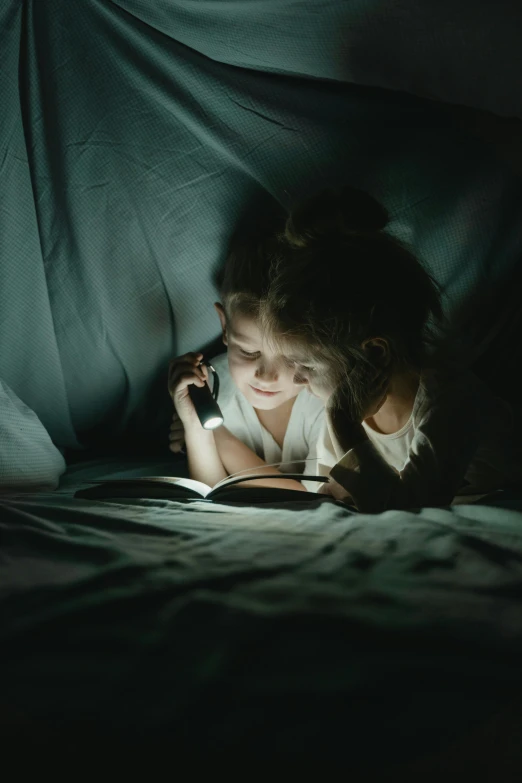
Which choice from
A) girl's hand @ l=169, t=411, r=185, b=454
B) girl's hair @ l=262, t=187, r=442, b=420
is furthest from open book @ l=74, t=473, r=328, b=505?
girl's hand @ l=169, t=411, r=185, b=454

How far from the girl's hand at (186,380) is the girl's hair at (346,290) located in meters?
0.22

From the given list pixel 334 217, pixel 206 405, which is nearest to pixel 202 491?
pixel 206 405

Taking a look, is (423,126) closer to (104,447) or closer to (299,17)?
(299,17)

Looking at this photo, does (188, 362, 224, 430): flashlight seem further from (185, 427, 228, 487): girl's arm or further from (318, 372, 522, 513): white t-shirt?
(318, 372, 522, 513): white t-shirt

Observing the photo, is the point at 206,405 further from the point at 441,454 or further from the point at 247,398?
the point at 441,454

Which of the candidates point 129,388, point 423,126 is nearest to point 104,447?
point 129,388

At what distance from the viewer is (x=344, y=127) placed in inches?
41.4

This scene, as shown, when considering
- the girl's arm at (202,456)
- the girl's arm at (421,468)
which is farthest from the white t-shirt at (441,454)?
the girl's arm at (202,456)

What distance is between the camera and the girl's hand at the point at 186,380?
1.16 m

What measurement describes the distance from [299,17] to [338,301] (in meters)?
0.43

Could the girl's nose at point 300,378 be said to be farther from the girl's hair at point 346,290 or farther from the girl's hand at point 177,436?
the girl's hand at point 177,436

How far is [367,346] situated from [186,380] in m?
0.37

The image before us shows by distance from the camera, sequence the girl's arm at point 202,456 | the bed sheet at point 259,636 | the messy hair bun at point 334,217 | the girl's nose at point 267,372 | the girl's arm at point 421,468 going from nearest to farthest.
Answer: the bed sheet at point 259,636 < the girl's arm at point 421,468 < the messy hair bun at point 334,217 < the girl's nose at point 267,372 < the girl's arm at point 202,456

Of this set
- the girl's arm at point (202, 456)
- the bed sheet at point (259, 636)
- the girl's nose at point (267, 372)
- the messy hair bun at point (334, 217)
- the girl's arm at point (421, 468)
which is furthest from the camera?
the girl's arm at point (202, 456)
